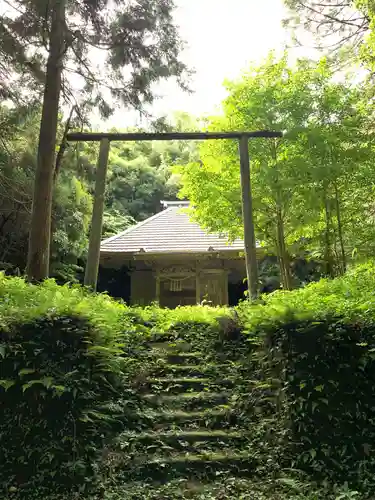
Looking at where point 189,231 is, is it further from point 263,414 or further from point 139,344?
point 263,414

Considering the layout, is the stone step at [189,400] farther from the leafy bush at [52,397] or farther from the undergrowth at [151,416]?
the leafy bush at [52,397]

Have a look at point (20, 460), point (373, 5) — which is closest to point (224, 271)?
point (373, 5)

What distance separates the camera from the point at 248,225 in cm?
920

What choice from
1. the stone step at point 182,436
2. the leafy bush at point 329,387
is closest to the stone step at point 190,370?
the stone step at point 182,436

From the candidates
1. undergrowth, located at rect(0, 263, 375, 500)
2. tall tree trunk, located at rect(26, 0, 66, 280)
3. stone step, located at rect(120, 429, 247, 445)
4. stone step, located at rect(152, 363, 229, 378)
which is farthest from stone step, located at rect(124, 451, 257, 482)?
tall tree trunk, located at rect(26, 0, 66, 280)

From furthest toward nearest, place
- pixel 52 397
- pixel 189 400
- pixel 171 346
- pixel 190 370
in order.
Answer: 1. pixel 171 346
2. pixel 190 370
3. pixel 189 400
4. pixel 52 397

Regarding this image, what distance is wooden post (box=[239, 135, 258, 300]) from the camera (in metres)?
8.95

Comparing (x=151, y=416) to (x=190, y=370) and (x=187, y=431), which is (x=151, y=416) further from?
(x=190, y=370)

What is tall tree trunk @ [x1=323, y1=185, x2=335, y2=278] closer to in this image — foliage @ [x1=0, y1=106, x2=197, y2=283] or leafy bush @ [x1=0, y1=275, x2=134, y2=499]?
foliage @ [x1=0, y1=106, x2=197, y2=283]

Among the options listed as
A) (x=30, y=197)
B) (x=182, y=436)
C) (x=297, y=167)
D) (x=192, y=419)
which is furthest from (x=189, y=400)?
(x=30, y=197)

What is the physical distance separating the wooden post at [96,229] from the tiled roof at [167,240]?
441cm

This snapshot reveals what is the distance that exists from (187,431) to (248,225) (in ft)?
17.2

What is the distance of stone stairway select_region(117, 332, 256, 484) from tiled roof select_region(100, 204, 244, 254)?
25.0ft

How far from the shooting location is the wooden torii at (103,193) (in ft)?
29.4
